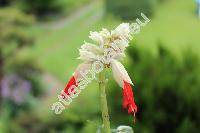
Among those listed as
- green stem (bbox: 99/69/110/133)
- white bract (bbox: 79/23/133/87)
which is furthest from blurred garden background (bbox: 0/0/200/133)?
white bract (bbox: 79/23/133/87)

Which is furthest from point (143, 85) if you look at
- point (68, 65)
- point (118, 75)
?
point (68, 65)

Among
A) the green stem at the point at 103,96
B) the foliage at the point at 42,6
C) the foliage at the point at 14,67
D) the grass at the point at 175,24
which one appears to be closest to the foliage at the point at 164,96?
the green stem at the point at 103,96

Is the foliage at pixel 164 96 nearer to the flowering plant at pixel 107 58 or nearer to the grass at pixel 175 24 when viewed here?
the flowering plant at pixel 107 58

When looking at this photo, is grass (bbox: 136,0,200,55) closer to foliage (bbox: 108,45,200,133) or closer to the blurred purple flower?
the blurred purple flower

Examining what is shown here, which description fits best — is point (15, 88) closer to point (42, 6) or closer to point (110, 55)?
point (42, 6)

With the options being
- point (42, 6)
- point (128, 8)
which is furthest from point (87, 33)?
point (42, 6)

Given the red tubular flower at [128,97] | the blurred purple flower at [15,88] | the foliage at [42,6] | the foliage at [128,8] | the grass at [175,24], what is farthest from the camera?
the foliage at [42,6]
